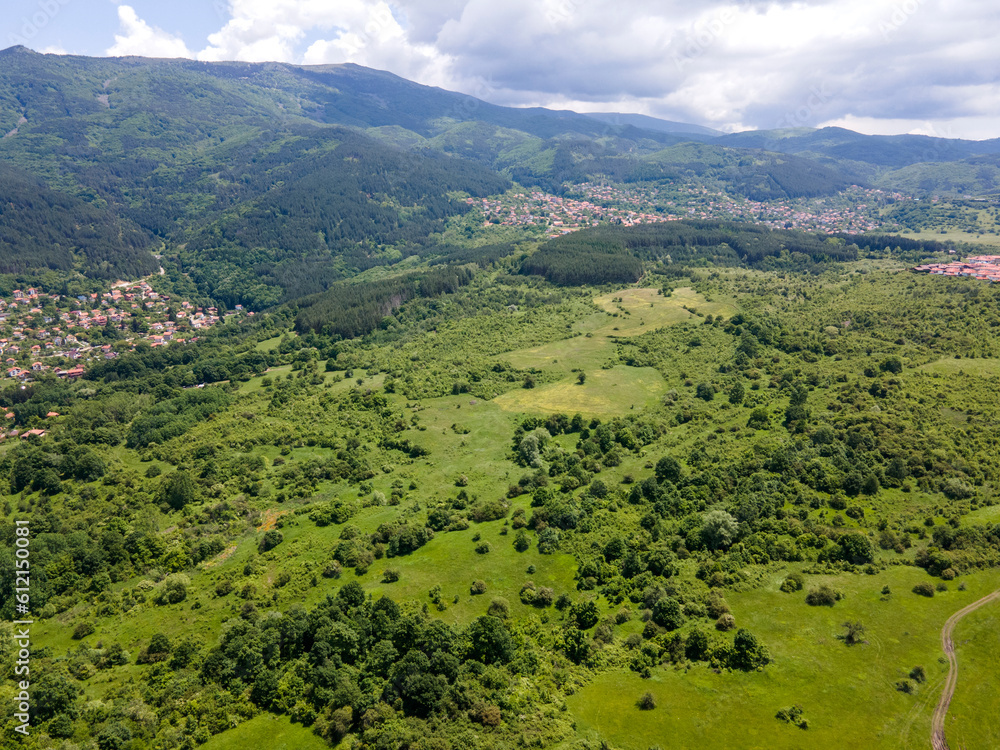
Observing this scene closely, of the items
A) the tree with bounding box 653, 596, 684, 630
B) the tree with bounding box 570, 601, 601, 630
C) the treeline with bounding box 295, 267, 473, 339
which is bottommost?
the tree with bounding box 570, 601, 601, 630

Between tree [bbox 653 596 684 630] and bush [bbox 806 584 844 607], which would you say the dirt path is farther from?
tree [bbox 653 596 684 630]

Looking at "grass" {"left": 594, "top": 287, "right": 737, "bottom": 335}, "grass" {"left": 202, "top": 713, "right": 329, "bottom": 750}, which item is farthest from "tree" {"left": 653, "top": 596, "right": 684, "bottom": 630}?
"grass" {"left": 594, "top": 287, "right": 737, "bottom": 335}

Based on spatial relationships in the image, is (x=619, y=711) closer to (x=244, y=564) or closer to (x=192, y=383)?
(x=244, y=564)

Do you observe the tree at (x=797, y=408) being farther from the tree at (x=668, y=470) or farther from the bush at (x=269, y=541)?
the bush at (x=269, y=541)

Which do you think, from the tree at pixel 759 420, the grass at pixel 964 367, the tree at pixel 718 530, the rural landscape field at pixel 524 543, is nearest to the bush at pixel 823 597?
the rural landscape field at pixel 524 543

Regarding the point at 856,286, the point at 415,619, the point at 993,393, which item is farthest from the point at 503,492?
the point at 856,286

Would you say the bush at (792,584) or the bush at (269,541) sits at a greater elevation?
the bush at (792,584)
